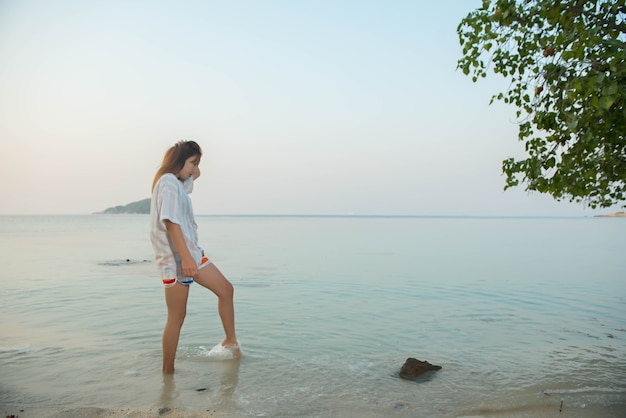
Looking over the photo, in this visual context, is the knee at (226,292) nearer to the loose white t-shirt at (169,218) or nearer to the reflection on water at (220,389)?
the loose white t-shirt at (169,218)

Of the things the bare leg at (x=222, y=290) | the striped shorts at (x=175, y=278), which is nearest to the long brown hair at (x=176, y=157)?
the striped shorts at (x=175, y=278)

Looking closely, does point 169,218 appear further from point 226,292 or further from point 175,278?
point 226,292

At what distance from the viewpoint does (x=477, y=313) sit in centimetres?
909

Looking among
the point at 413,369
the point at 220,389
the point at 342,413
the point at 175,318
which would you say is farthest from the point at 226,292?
the point at 413,369

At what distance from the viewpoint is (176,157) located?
5.16 metres

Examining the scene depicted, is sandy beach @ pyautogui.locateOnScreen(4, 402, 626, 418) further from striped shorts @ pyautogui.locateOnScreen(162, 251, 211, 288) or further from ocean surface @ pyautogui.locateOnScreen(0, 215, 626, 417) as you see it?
striped shorts @ pyautogui.locateOnScreen(162, 251, 211, 288)

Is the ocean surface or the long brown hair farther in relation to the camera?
the long brown hair

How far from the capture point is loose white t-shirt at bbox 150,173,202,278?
4945 millimetres

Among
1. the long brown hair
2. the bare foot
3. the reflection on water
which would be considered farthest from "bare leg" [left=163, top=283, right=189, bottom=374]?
the long brown hair

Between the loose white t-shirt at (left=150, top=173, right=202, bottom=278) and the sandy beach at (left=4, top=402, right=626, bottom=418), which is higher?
the loose white t-shirt at (left=150, top=173, right=202, bottom=278)

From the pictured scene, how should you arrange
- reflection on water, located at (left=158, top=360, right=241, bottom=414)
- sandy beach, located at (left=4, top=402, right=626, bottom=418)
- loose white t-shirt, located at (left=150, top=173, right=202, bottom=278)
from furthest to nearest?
1. loose white t-shirt, located at (left=150, top=173, right=202, bottom=278)
2. reflection on water, located at (left=158, top=360, right=241, bottom=414)
3. sandy beach, located at (left=4, top=402, right=626, bottom=418)

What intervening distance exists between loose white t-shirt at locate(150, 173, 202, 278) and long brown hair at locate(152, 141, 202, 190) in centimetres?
12

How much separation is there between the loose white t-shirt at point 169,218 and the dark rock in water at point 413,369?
7.74ft

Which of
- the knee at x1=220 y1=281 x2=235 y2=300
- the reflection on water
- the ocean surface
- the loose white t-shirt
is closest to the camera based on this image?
the reflection on water
